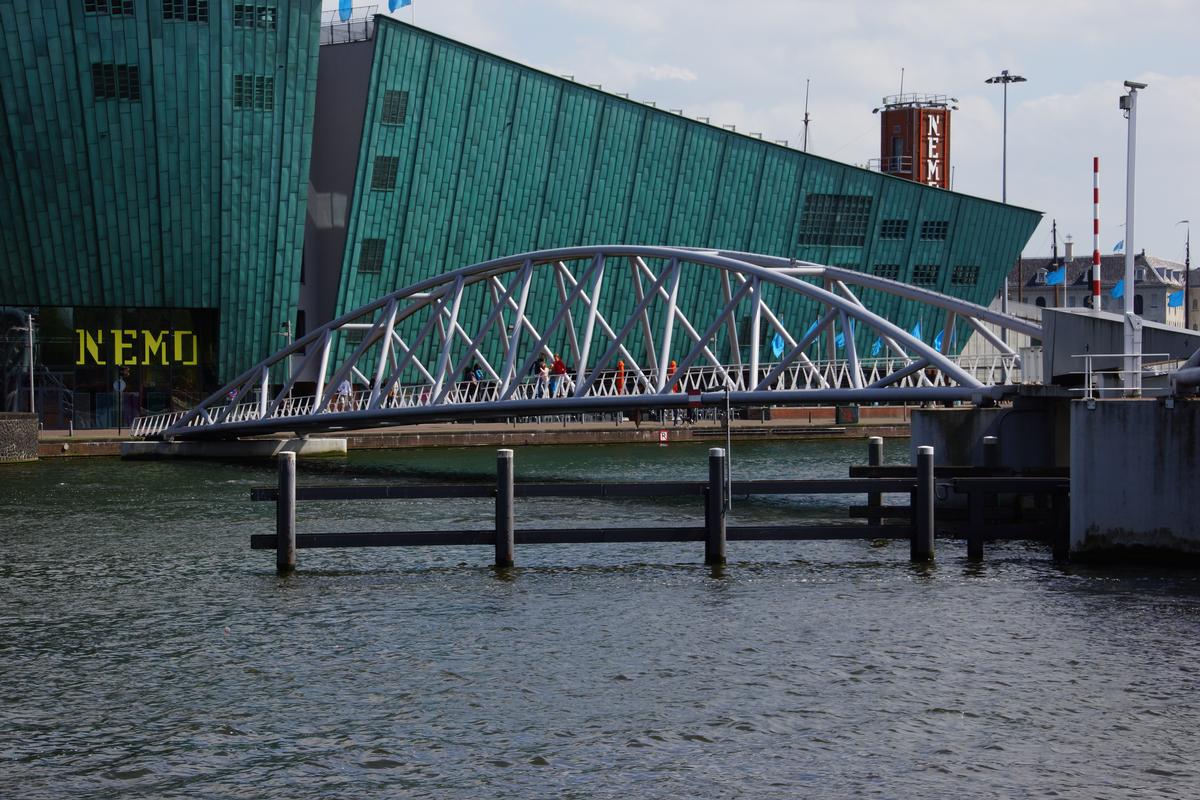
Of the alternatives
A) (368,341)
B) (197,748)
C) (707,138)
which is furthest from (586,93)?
(197,748)

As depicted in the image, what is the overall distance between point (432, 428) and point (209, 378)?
1167cm

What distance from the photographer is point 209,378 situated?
72.6m

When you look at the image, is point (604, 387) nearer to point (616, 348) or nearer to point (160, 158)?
point (616, 348)

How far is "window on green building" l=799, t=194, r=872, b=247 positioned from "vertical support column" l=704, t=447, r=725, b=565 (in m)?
57.2

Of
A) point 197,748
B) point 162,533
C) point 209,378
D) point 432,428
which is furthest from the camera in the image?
point 209,378

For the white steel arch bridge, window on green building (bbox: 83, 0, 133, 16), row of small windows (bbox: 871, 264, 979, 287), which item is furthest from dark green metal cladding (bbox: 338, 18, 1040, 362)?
window on green building (bbox: 83, 0, 133, 16)

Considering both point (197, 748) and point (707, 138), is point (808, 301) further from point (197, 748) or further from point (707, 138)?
point (197, 748)

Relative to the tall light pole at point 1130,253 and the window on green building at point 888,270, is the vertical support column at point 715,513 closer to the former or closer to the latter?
the tall light pole at point 1130,253

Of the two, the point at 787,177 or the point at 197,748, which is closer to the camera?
the point at 197,748

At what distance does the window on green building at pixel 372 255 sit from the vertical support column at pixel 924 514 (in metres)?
49.7

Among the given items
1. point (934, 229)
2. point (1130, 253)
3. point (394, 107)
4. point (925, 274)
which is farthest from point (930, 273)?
point (1130, 253)

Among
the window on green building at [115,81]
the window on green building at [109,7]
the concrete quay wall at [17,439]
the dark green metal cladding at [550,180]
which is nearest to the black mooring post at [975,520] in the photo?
the concrete quay wall at [17,439]

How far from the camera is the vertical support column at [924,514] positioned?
25.4 meters

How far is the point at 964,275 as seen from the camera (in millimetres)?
87375
